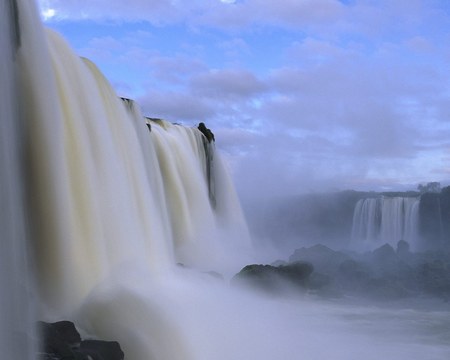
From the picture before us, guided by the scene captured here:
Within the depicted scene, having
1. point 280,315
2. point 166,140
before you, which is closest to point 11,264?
point 280,315

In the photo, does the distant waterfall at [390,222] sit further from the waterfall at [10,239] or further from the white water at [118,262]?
the waterfall at [10,239]

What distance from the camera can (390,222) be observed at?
37438 mm

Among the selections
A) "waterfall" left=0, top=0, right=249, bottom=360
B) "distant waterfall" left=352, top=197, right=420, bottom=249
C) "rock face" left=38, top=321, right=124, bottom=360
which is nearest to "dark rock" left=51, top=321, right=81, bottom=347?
"rock face" left=38, top=321, right=124, bottom=360

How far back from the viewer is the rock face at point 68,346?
694 cm

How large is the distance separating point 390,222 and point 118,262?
29479mm

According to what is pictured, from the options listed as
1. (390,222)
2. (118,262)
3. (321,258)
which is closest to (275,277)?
(118,262)

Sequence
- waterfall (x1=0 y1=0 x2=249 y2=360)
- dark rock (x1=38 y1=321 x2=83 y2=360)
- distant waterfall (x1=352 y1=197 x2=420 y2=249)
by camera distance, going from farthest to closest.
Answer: distant waterfall (x1=352 y1=197 x2=420 y2=249), waterfall (x1=0 y1=0 x2=249 y2=360), dark rock (x1=38 y1=321 x2=83 y2=360)

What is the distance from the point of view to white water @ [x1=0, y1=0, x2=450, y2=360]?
8961mm

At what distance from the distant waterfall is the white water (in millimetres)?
20103

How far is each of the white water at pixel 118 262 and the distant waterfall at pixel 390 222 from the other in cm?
2010

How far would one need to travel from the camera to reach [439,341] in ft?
45.0

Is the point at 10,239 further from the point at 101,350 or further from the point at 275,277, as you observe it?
the point at 275,277

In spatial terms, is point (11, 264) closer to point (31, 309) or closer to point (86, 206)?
point (31, 309)

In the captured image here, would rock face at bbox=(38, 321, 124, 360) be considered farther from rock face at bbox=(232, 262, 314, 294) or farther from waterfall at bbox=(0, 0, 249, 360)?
rock face at bbox=(232, 262, 314, 294)
